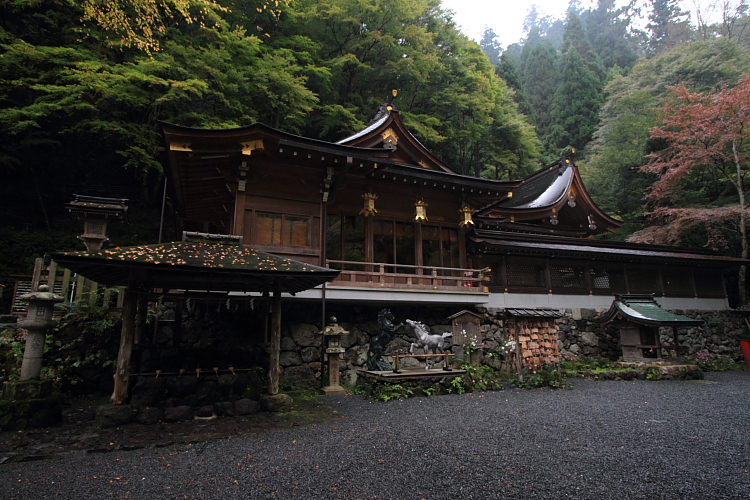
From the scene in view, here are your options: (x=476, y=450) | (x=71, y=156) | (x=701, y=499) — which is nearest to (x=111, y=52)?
(x=71, y=156)

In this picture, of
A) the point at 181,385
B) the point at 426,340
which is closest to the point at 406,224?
the point at 426,340

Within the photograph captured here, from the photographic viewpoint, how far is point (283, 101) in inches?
712

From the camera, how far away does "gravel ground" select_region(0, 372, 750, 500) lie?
13.0ft

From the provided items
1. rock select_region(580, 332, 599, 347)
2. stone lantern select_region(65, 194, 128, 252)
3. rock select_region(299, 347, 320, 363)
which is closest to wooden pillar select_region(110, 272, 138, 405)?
rock select_region(299, 347, 320, 363)

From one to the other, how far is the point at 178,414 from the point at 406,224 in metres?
8.48

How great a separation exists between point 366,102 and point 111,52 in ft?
40.3

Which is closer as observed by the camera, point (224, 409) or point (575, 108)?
point (224, 409)

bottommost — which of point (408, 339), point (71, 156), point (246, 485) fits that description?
point (246, 485)

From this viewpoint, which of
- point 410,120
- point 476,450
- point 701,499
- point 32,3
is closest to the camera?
point 701,499

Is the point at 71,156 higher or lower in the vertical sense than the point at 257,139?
higher

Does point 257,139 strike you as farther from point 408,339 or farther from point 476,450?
point 476,450

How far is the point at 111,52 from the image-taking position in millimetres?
15539

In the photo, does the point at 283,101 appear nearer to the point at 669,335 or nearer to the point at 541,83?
the point at 669,335

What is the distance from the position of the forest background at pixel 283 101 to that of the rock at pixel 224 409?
25.5ft
